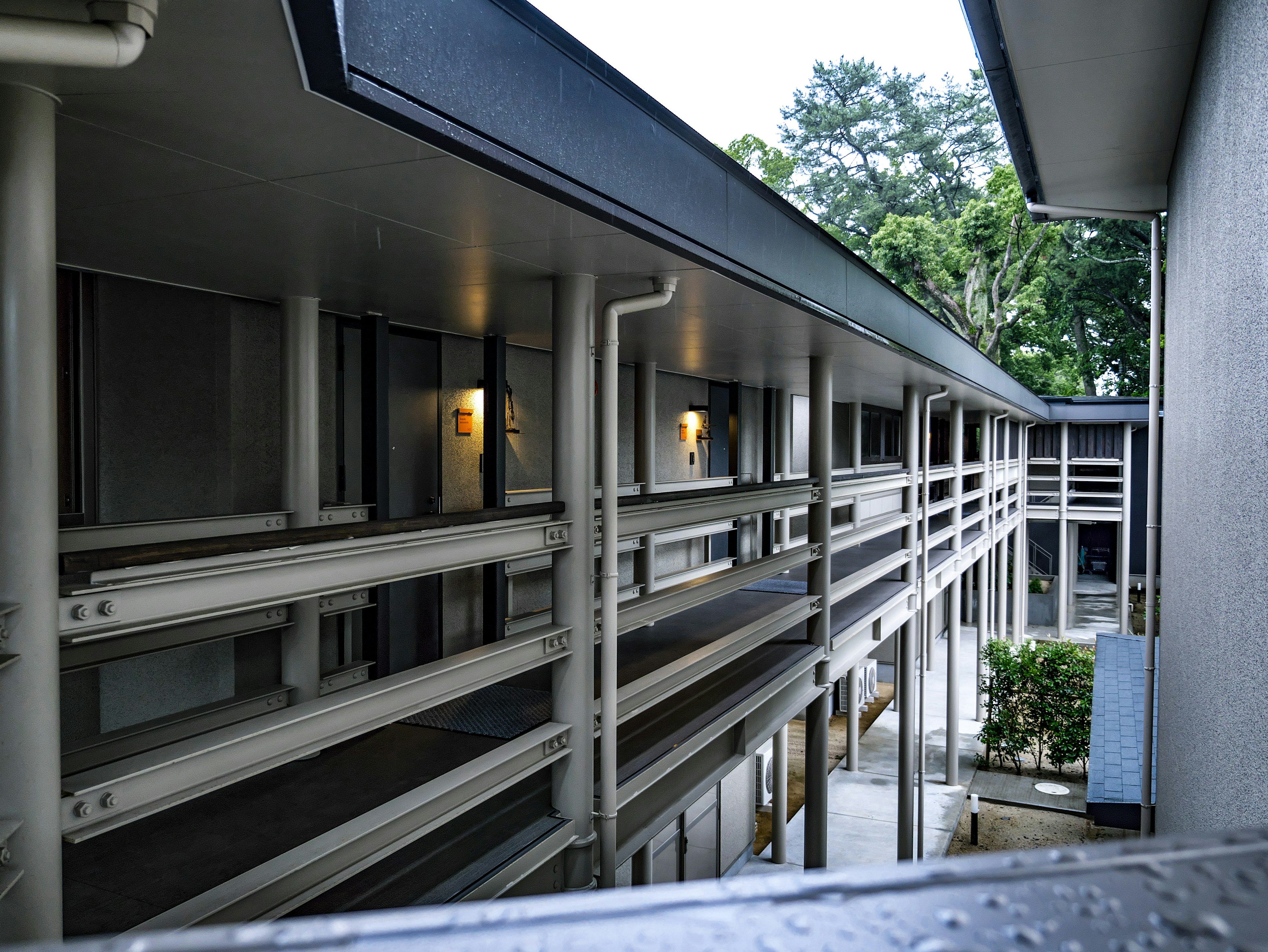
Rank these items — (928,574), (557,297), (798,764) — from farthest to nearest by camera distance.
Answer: (798,764) < (928,574) < (557,297)

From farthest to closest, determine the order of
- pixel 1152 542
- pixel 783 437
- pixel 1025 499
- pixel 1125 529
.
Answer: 1. pixel 1025 499
2. pixel 1125 529
3. pixel 783 437
4. pixel 1152 542

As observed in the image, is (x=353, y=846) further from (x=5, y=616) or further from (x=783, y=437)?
(x=783, y=437)

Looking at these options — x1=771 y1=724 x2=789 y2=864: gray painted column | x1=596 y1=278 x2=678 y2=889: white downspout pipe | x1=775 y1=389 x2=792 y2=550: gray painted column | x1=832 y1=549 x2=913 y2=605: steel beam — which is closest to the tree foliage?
x1=775 y1=389 x2=792 y2=550: gray painted column

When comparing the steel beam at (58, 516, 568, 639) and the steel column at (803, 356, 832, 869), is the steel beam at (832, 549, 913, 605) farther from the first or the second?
the steel beam at (58, 516, 568, 639)

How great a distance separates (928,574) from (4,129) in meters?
11.0

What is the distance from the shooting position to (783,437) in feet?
41.9

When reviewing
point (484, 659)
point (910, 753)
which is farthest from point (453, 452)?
point (910, 753)

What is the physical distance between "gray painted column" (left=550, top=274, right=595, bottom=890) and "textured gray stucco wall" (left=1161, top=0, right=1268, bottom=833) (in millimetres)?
2368

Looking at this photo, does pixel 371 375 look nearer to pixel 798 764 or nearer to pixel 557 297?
pixel 557 297

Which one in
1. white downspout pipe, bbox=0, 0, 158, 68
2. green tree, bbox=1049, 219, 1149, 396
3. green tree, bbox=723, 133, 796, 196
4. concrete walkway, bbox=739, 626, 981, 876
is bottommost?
concrete walkway, bbox=739, 626, 981, 876

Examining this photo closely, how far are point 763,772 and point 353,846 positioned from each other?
414 inches

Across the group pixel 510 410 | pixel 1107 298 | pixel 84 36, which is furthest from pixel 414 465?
pixel 1107 298

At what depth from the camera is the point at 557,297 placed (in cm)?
431

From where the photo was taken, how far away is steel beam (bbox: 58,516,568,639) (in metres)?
2.12
